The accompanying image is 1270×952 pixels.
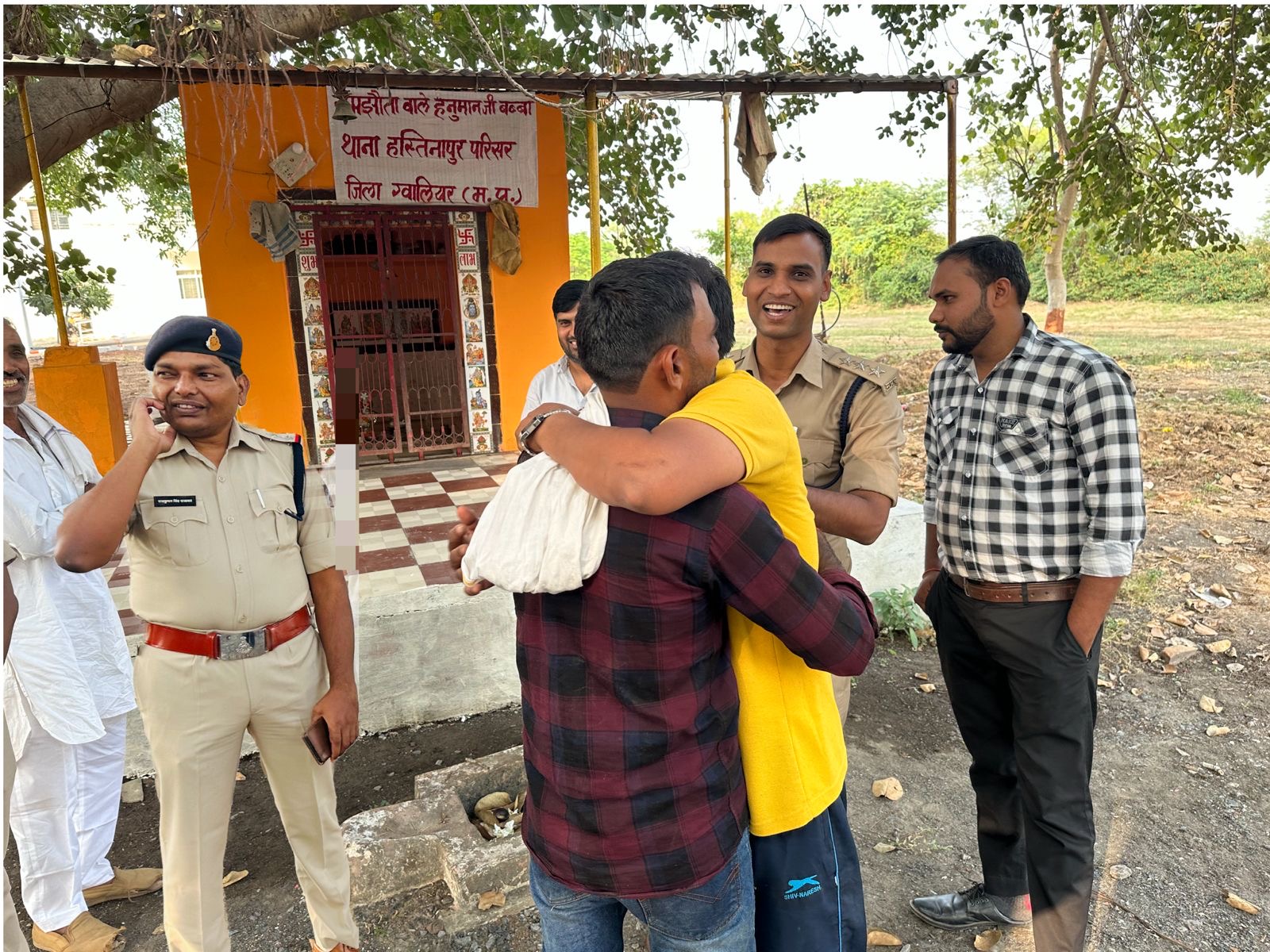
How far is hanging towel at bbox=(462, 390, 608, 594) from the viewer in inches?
47.3

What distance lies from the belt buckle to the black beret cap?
0.75 metres

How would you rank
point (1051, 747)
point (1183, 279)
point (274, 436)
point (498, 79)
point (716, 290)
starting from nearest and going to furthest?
point (716, 290) → point (1051, 747) → point (274, 436) → point (498, 79) → point (1183, 279)

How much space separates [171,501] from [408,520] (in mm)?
3750

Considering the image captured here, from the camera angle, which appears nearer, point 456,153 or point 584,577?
point 584,577

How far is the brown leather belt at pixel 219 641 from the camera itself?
7.03ft

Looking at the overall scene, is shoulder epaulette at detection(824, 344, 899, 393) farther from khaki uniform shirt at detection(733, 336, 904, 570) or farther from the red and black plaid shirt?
the red and black plaid shirt

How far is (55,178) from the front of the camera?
773 centimetres

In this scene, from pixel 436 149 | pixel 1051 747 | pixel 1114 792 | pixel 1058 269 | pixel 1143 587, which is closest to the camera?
pixel 1051 747

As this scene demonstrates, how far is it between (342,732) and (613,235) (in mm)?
7286

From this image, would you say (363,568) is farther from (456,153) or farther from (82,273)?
(456,153)

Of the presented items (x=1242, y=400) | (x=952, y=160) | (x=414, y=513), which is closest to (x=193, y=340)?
(x=414, y=513)

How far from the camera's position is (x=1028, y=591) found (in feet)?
7.61

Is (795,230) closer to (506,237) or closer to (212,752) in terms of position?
(212,752)

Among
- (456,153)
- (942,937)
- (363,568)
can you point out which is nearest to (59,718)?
(363,568)
